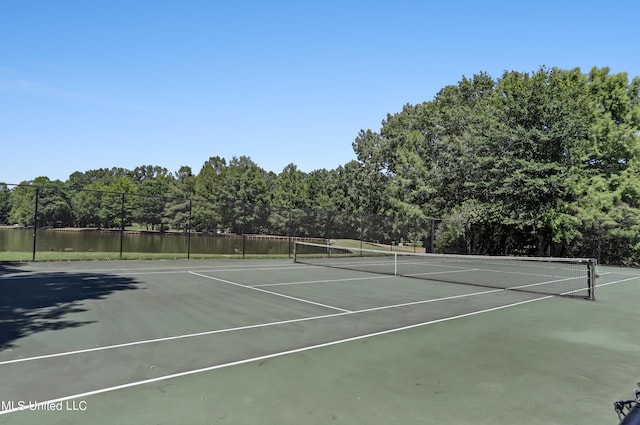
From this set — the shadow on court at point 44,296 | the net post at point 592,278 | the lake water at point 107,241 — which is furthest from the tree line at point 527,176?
the net post at point 592,278

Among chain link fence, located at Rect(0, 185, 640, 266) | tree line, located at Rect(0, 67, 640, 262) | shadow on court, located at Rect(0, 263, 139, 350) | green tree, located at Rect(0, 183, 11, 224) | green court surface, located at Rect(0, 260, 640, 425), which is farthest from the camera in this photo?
tree line, located at Rect(0, 67, 640, 262)

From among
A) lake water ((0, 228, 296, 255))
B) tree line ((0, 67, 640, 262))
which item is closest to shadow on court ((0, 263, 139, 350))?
tree line ((0, 67, 640, 262))

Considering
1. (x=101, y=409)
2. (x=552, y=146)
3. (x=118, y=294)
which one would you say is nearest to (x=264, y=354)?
(x=101, y=409)

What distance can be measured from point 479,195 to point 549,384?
2842 cm

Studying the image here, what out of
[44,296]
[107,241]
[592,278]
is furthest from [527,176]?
[107,241]

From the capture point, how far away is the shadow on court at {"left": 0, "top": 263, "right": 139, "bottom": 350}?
6465mm

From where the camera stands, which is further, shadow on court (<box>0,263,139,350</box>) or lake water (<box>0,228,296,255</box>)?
lake water (<box>0,228,296,255</box>)

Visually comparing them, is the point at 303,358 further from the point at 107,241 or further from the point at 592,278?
the point at 107,241

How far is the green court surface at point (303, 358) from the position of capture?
3.71 meters

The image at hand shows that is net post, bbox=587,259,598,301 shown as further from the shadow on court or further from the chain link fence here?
the chain link fence

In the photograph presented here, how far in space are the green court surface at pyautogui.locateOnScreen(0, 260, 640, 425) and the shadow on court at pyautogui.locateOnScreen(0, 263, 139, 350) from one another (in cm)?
5

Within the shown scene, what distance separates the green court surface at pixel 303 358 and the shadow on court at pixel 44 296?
0.16 feet

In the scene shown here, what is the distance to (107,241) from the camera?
36875 millimetres

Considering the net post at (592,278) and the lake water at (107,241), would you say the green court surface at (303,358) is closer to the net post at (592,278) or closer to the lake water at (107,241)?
the net post at (592,278)
